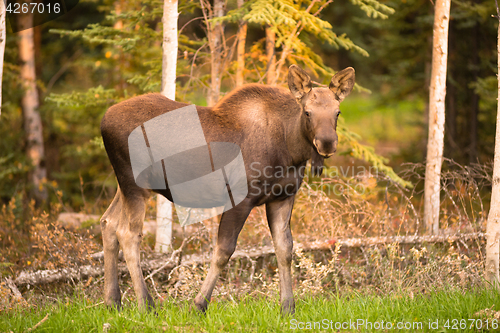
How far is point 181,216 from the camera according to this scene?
755 cm

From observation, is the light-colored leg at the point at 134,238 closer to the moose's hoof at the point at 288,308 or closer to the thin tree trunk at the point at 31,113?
the moose's hoof at the point at 288,308

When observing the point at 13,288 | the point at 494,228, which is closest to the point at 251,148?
the point at 494,228

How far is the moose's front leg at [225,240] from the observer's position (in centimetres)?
484

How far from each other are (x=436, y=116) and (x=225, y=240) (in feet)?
16.4

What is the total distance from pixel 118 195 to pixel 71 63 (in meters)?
10.4

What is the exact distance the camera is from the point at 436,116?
312 inches

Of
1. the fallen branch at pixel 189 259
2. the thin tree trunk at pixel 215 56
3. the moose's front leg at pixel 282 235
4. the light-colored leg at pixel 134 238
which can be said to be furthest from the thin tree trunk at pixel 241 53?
the light-colored leg at pixel 134 238

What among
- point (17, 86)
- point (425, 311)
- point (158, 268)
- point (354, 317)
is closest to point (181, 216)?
point (158, 268)

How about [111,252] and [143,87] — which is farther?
[143,87]

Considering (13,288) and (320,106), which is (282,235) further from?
(13,288)

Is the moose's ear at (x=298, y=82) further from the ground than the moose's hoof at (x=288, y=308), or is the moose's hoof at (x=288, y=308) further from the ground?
the moose's ear at (x=298, y=82)

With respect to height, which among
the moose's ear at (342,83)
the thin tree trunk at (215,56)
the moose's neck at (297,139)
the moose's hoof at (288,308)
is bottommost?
the moose's hoof at (288,308)

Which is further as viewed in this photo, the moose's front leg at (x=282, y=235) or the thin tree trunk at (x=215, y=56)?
the thin tree trunk at (x=215, y=56)

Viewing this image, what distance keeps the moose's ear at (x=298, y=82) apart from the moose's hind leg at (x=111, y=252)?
2.60 metres
